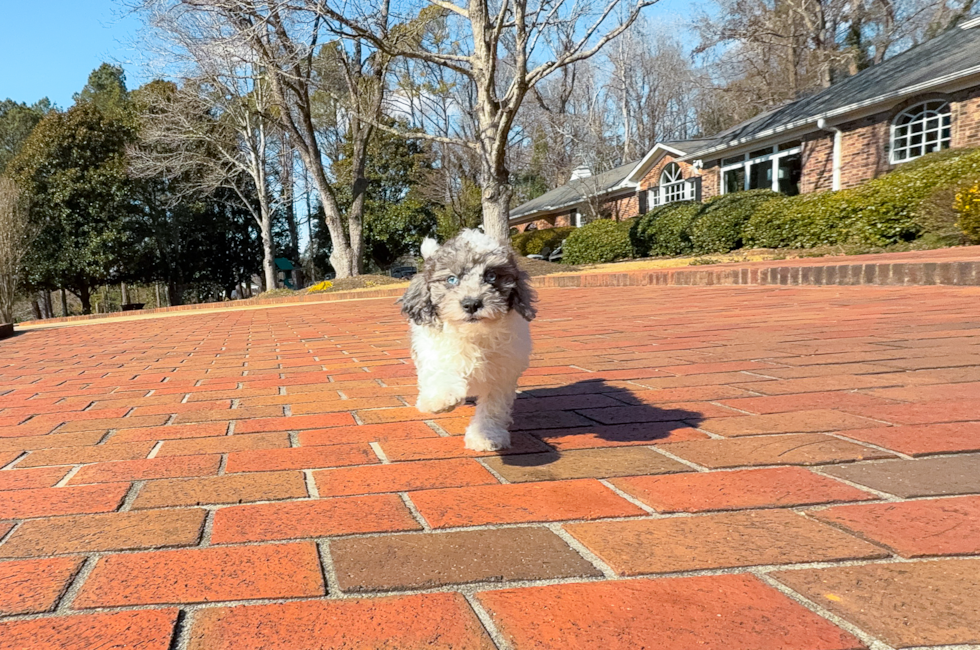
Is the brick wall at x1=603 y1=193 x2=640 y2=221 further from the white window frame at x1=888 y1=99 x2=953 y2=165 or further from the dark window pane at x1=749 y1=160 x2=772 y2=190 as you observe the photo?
the white window frame at x1=888 y1=99 x2=953 y2=165

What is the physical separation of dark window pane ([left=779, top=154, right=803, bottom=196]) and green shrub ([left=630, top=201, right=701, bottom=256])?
4.19m

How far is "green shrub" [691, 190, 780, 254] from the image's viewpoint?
1600cm

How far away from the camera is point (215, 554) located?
1.59 meters

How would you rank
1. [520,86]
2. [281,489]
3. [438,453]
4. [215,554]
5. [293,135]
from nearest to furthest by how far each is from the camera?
[215,554] < [281,489] < [438,453] < [520,86] < [293,135]

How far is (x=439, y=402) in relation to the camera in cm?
240

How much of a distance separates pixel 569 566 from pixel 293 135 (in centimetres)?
1869

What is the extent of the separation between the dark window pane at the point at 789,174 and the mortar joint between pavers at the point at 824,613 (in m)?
22.4

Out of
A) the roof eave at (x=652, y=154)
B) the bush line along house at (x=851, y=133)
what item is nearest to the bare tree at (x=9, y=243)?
the roof eave at (x=652, y=154)

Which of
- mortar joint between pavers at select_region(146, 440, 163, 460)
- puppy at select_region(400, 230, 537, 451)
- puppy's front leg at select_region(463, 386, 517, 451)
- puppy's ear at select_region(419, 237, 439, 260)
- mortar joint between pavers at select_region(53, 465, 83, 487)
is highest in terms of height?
puppy's ear at select_region(419, 237, 439, 260)

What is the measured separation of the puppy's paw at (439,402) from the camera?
238cm

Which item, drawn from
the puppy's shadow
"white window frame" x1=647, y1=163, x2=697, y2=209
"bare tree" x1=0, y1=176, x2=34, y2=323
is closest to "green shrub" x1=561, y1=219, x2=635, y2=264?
"white window frame" x1=647, y1=163, x2=697, y2=209

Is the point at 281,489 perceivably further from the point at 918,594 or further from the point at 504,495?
the point at 918,594

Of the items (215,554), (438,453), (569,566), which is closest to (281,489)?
(215,554)

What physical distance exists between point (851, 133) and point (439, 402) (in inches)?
796
